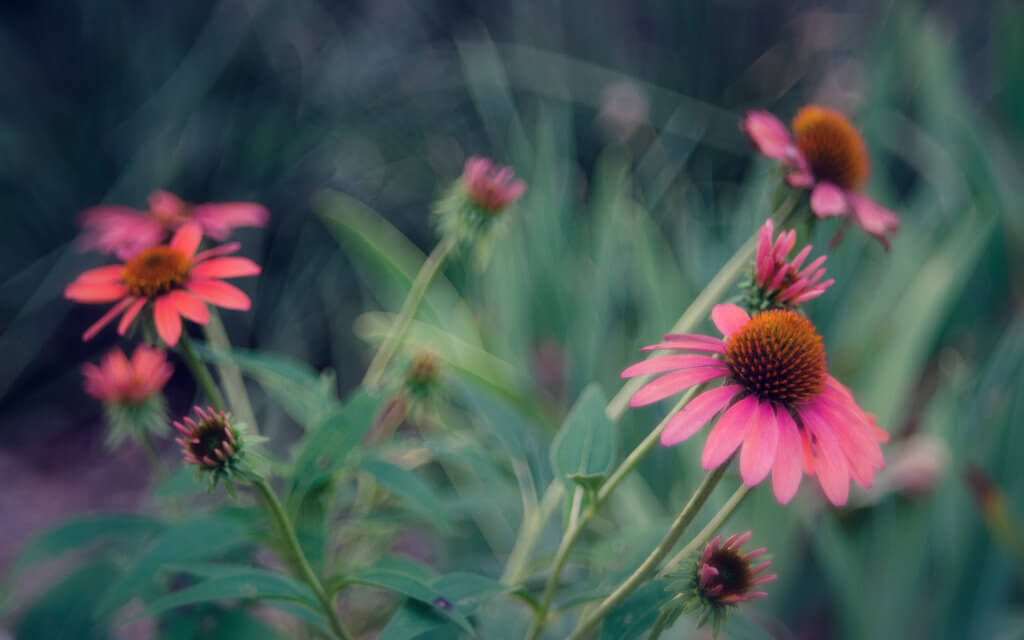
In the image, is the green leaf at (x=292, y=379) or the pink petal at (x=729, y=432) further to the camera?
the green leaf at (x=292, y=379)

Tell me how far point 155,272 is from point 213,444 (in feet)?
0.41

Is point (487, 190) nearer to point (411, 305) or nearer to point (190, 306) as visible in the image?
point (411, 305)

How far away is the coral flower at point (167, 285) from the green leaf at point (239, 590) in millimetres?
122

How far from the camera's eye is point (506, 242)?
2.96 feet

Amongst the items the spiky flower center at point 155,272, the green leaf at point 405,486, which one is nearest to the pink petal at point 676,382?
the green leaf at point 405,486

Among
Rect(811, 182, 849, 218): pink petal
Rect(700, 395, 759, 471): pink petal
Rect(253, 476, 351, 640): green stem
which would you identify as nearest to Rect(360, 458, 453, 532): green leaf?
Rect(253, 476, 351, 640): green stem

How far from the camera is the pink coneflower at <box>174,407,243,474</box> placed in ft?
0.97

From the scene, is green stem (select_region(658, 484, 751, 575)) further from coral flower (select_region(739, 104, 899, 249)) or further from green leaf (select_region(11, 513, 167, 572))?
green leaf (select_region(11, 513, 167, 572))

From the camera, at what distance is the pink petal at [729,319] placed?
315 millimetres

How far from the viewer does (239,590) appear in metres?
0.31

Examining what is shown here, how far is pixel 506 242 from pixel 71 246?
0.70m

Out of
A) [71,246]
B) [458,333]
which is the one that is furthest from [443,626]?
[71,246]

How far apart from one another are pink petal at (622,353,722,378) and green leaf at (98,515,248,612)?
9.1 inches

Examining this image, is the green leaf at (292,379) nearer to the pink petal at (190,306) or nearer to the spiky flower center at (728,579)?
the pink petal at (190,306)
